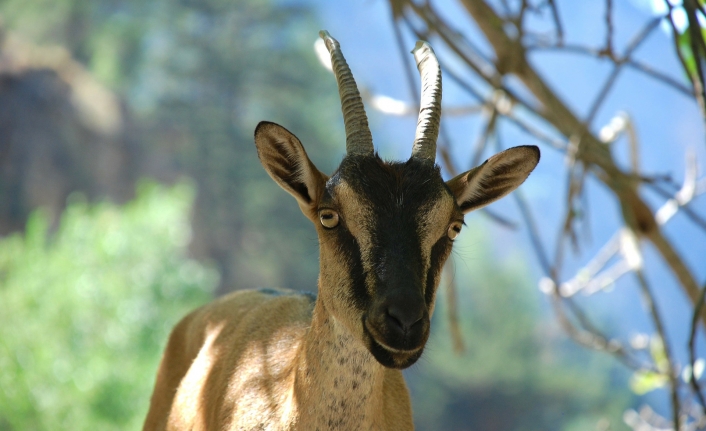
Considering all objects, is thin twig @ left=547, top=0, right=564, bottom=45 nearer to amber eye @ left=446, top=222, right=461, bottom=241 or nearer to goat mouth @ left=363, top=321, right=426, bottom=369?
amber eye @ left=446, top=222, right=461, bottom=241

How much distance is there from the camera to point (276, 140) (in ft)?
9.35

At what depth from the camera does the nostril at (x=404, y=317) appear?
A: 2.28 metres

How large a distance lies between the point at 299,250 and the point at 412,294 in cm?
2211

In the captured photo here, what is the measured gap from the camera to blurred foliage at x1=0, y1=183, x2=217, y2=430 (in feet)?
34.8

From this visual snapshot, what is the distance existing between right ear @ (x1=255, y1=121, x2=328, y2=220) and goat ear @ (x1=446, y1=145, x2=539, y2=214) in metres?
0.58

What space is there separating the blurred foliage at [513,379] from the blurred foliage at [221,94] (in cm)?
597

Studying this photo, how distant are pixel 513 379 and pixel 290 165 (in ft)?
75.6

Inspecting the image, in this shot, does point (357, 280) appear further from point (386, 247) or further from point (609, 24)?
point (609, 24)

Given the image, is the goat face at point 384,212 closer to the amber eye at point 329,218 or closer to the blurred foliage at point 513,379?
the amber eye at point 329,218

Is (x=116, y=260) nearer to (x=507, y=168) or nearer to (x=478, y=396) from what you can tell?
(x=507, y=168)

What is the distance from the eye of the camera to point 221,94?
25.0 m

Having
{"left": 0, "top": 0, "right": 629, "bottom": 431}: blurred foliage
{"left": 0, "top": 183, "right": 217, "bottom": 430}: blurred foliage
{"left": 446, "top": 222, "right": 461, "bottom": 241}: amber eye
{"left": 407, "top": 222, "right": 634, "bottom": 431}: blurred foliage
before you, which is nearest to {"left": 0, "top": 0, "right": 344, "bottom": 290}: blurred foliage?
{"left": 0, "top": 0, "right": 629, "bottom": 431}: blurred foliage

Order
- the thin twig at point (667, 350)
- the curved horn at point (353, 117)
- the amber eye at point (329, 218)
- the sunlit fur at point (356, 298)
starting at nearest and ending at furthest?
the sunlit fur at point (356, 298)
the amber eye at point (329, 218)
the curved horn at point (353, 117)
the thin twig at point (667, 350)

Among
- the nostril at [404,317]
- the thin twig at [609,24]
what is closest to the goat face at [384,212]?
the nostril at [404,317]
